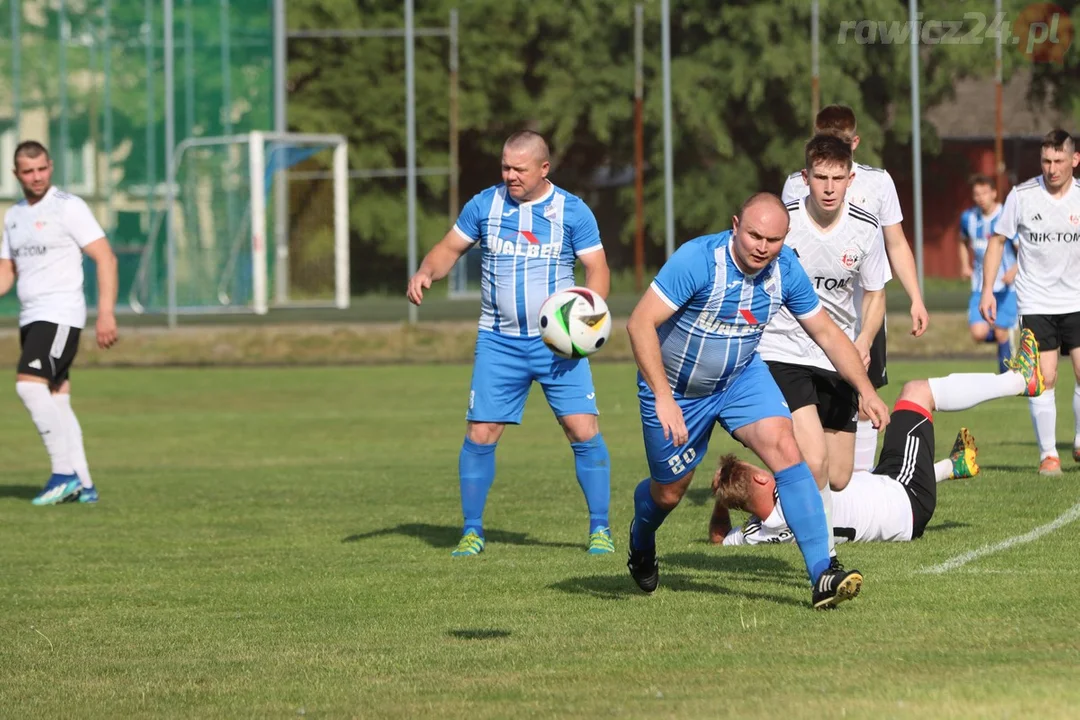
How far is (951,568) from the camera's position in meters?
8.20

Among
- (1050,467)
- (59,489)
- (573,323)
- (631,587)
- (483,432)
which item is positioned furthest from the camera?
(59,489)

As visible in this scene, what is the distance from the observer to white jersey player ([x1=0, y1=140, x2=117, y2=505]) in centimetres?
1252

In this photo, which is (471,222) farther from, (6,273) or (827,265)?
(6,273)

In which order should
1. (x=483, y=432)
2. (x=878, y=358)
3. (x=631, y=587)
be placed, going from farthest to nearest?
(x=878, y=358), (x=483, y=432), (x=631, y=587)

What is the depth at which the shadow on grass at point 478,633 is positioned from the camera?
7117 mm

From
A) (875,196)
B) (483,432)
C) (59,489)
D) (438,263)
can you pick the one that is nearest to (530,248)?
(438,263)

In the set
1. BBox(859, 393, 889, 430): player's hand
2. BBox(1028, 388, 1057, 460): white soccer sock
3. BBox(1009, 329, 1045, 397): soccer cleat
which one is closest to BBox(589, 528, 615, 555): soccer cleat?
BBox(859, 393, 889, 430): player's hand

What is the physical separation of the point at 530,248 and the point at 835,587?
3036 millimetres

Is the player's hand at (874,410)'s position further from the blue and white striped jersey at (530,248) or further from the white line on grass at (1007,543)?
the blue and white striped jersey at (530,248)

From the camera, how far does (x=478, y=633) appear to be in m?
7.21

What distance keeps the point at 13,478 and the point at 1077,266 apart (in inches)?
335

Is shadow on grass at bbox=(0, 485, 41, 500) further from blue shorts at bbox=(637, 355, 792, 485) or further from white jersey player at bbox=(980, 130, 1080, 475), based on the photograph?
blue shorts at bbox=(637, 355, 792, 485)

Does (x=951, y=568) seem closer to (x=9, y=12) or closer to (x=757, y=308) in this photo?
(x=757, y=308)

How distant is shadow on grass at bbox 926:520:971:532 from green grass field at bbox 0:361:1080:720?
0.03 metres
